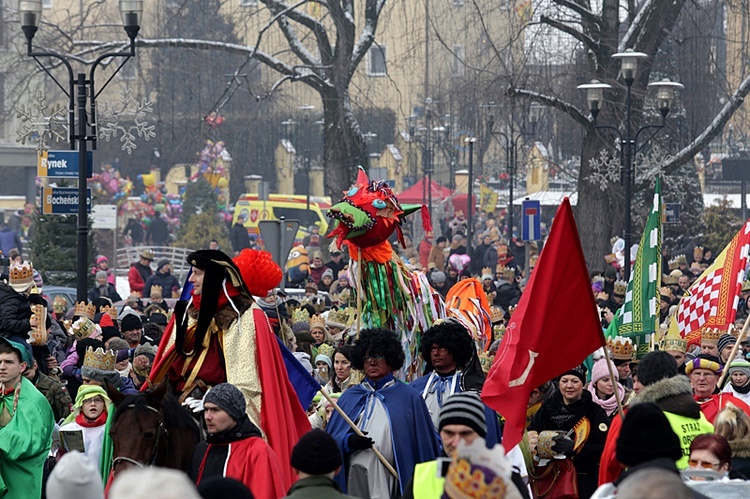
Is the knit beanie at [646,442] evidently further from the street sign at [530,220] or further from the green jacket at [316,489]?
the street sign at [530,220]

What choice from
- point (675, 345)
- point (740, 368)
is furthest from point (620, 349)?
point (740, 368)

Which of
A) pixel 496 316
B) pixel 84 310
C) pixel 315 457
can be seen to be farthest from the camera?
pixel 496 316

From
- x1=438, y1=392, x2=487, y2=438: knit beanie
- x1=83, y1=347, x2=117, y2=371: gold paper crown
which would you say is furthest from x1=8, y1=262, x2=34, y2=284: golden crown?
x1=438, y1=392, x2=487, y2=438: knit beanie

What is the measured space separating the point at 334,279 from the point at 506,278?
2573mm

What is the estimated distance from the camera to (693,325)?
44.5ft

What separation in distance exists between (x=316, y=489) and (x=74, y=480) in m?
1.18

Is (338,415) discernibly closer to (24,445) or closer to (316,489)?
(24,445)

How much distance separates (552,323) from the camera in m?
8.58

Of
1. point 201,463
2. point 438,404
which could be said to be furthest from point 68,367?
point 201,463

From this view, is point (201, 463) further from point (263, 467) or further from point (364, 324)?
point (364, 324)

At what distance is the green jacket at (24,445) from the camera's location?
9.70 meters

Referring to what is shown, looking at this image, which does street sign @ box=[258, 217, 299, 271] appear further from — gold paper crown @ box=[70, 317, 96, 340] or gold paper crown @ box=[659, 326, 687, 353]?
gold paper crown @ box=[659, 326, 687, 353]

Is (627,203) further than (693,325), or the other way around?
(627,203)

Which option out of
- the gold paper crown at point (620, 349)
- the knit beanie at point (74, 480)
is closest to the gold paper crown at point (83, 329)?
the gold paper crown at point (620, 349)
